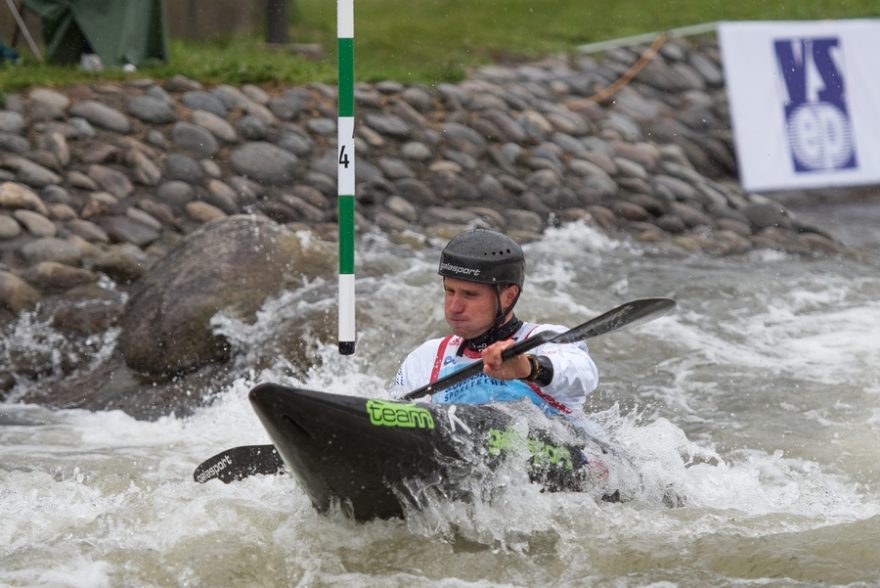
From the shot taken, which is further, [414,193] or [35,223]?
[414,193]

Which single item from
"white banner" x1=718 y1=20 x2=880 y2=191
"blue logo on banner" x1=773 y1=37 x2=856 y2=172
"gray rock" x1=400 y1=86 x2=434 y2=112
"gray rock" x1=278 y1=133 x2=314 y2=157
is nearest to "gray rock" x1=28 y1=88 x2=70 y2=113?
"gray rock" x1=278 y1=133 x2=314 y2=157

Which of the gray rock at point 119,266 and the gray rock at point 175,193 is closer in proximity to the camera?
the gray rock at point 119,266

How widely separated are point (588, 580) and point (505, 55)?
9815 mm

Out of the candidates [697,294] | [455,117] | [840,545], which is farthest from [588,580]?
[455,117]

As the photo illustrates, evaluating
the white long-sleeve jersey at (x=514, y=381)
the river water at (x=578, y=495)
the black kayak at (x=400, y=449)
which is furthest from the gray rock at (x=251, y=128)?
the black kayak at (x=400, y=449)

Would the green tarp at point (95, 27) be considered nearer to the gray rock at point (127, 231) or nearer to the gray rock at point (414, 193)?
the gray rock at point (127, 231)

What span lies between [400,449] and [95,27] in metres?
7.53

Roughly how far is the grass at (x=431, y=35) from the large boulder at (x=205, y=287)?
A: 2932 millimetres

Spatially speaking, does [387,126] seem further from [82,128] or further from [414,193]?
[82,128]

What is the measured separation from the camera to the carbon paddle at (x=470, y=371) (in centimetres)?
490

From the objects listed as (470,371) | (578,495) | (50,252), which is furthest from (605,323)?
(50,252)

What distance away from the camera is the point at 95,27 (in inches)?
445

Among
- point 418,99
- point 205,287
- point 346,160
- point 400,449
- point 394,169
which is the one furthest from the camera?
point 418,99

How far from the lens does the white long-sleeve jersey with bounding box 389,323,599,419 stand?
5.11 metres
